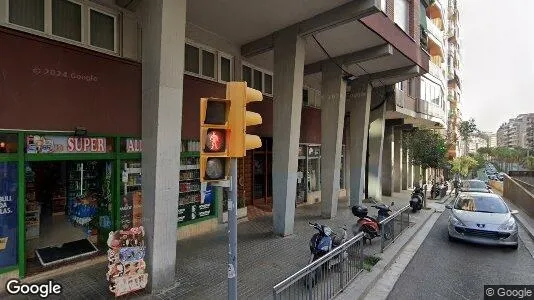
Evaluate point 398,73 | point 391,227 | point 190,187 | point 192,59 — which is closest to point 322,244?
point 391,227

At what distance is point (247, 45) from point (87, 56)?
548 centimetres

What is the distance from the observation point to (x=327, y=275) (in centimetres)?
536

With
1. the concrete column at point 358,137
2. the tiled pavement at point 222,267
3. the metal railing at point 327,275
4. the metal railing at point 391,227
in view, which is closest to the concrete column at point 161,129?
the tiled pavement at point 222,267

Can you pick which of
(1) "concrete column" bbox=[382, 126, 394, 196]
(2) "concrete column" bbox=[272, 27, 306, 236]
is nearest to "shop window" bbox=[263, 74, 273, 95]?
(2) "concrete column" bbox=[272, 27, 306, 236]

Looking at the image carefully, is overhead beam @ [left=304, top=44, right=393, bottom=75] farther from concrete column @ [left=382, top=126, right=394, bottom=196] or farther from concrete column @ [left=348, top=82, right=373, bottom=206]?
concrete column @ [left=382, top=126, right=394, bottom=196]

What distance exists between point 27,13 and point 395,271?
9.01 metres

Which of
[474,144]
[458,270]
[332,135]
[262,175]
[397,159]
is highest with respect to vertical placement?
[474,144]

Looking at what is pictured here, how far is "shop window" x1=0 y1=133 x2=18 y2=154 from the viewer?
5747 mm

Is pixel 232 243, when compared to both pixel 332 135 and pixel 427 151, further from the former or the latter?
pixel 427 151

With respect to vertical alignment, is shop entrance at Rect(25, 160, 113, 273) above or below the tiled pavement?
above

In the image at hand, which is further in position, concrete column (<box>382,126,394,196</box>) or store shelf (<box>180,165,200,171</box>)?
concrete column (<box>382,126,394,196</box>)

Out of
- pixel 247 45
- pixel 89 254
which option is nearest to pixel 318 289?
pixel 89 254

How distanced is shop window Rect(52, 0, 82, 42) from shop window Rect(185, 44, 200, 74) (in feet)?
9.64

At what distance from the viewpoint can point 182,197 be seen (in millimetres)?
9492
